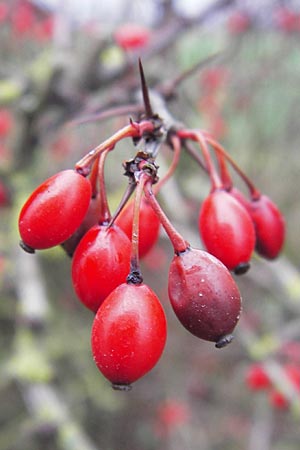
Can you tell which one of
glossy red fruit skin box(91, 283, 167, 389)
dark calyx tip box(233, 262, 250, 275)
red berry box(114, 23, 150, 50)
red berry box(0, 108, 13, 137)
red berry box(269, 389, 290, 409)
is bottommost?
red berry box(269, 389, 290, 409)

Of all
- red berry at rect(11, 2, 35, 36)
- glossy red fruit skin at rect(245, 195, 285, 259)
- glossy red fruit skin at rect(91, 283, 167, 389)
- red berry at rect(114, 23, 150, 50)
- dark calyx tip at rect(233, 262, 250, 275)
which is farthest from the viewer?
red berry at rect(11, 2, 35, 36)

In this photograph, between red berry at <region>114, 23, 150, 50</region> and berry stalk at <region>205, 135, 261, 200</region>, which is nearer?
berry stalk at <region>205, 135, 261, 200</region>

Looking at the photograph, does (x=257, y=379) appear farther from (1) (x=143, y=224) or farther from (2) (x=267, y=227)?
(1) (x=143, y=224)

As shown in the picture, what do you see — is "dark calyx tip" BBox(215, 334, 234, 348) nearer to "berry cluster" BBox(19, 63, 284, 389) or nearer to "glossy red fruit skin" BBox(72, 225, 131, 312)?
"berry cluster" BBox(19, 63, 284, 389)

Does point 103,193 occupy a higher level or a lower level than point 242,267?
higher

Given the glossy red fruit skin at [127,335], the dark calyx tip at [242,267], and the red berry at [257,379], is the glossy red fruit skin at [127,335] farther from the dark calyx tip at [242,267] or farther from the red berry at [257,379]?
the red berry at [257,379]

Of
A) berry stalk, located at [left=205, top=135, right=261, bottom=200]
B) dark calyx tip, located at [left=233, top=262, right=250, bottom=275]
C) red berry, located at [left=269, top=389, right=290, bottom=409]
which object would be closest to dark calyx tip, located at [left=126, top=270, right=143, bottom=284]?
dark calyx tip, located at [left=233, top=262, right=250, bottom=275]

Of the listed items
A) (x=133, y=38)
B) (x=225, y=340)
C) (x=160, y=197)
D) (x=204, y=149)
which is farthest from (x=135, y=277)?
(x=133, y=38)

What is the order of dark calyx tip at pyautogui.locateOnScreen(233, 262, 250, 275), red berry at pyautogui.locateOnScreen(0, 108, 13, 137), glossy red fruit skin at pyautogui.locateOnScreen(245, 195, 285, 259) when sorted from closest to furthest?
1. dark calyx tip at pyautogui.locateOnScreen(233, 262, 250, 275)
2. glossy red fruit skin at pyautogui.locateOnScreen(245, 195, 285, 259)
3. red berry at pyautogui.locateOnScreen(0, 108, 13, 137)
